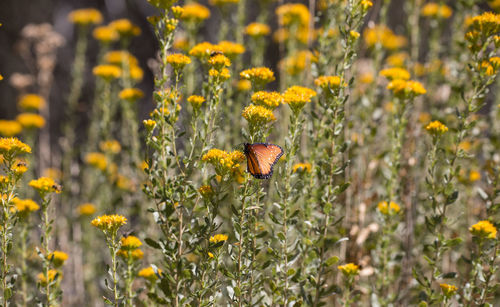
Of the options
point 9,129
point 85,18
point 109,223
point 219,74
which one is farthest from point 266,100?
point 85,18

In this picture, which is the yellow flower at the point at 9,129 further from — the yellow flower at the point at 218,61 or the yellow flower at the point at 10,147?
the yellow flower at the point at 218,61

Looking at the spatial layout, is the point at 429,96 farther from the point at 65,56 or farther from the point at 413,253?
the point at 65,56

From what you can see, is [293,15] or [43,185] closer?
[43,185]

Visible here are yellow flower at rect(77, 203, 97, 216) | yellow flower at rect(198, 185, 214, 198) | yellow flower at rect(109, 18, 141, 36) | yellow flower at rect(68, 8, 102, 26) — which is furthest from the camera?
yellow flower at rect(68, 8, 102, 26)

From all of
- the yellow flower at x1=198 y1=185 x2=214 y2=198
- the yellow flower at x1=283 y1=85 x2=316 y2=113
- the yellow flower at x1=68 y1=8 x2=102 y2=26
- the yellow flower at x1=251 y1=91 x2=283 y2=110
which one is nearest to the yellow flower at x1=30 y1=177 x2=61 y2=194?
the yellow flower at x1=198 y1=185 x2=214 y2=198

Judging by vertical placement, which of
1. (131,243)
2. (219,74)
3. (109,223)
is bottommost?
(131,243)

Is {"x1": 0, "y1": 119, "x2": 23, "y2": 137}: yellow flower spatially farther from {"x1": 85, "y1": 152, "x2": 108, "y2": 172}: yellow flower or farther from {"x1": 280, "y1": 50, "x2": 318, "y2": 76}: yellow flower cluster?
{"x1": 280, "y1": 50, "x2": 318, "y2": 76}: yellow flower cluster

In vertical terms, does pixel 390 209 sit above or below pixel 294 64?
below

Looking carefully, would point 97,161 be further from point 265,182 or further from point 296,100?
point 296,100

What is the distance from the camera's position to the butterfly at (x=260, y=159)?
1577 mm

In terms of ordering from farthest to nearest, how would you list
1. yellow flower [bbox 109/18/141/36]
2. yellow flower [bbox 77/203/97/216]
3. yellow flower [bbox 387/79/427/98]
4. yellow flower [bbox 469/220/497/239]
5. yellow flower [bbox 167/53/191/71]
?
1. yellow flower [bbox 77/203/97/216]
2. yellow flower [bbox 109/18/141/36]
3. yellow flower [bbox 387/79/427/98]
4. yellow flower [bbox 469/220/497/239]
5. yellow flower [bbox 167/53/191/71]

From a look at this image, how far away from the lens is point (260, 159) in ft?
5.21

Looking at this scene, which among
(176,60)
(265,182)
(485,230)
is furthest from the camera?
(265,182)

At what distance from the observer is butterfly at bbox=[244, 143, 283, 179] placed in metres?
1.58
